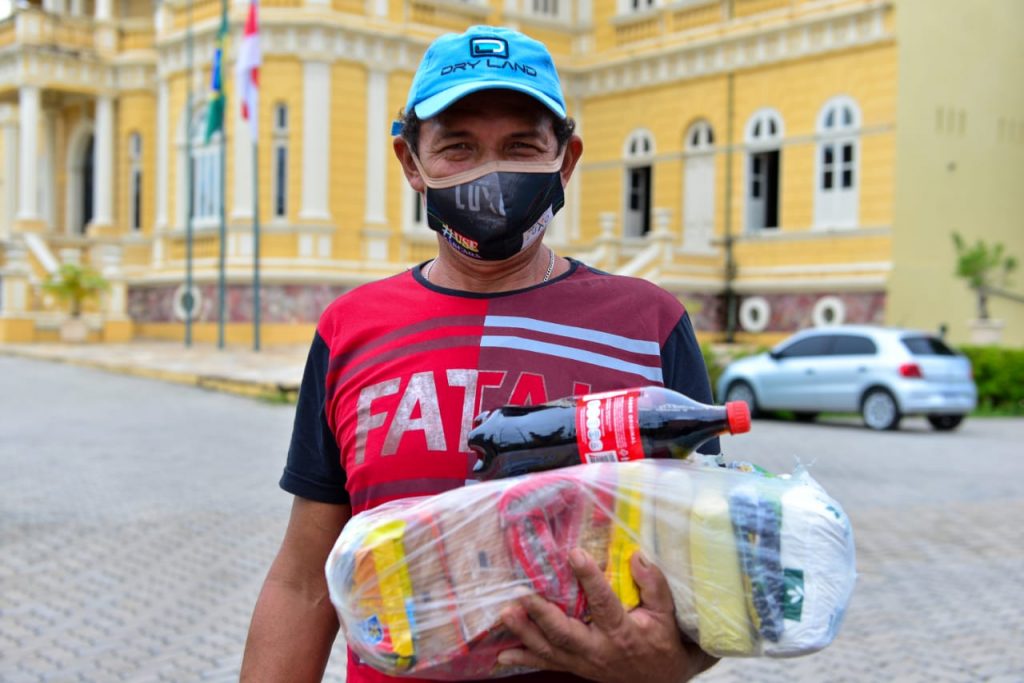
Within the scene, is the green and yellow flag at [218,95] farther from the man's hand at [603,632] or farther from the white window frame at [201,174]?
the man's hand at [603,632]

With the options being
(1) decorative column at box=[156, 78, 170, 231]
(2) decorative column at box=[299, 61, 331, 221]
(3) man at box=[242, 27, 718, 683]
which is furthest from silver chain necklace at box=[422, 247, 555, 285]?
(1) decorative column at box=[156, 78, 170, 231]

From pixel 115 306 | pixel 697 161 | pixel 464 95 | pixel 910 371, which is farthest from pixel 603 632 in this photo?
pixel 115 306

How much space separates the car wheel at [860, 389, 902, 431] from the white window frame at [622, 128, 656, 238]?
1265 cm

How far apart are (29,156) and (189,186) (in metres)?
7.23

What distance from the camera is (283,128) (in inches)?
1037

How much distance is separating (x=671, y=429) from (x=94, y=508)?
8258 millimetres

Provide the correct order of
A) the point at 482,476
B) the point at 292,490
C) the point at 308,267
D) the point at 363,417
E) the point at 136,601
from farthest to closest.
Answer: the point at 308,267
the point at 136,601
the point at 292,490
the point at 363,417
the point at 482,476

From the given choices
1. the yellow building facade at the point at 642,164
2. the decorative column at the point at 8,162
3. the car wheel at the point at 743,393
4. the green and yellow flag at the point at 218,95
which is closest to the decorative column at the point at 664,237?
the yellow building facade at the point at 642,164

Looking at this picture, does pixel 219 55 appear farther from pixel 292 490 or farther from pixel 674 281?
pixel 292 490

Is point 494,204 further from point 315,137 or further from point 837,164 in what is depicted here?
point 315,137

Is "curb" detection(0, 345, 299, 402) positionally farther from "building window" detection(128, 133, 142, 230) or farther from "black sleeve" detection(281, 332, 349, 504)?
"black sleeve" detection(281, 332, 349, 504)

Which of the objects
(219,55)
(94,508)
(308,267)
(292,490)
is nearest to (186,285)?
(308,267)

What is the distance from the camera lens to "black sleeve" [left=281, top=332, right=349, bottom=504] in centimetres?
249

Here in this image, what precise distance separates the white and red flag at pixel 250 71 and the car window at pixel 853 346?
41.3 ft
